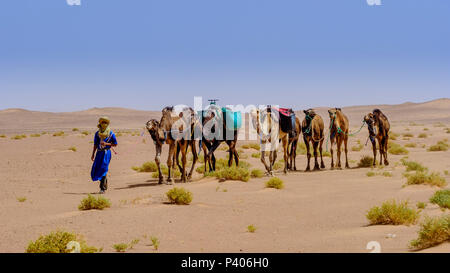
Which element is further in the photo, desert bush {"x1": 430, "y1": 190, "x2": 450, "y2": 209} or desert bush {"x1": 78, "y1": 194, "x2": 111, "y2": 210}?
desert bush {"x1": 78, "y1": 194, "x2": 111, "y2": 210}

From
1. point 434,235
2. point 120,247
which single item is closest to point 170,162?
point 120,247

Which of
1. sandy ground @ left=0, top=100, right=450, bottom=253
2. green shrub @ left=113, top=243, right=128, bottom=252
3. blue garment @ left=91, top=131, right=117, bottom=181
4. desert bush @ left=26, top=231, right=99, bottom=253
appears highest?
blue garment @ left=91, top=131, right=117, bottom=181

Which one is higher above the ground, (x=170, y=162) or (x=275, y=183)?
(x=170, y=162)

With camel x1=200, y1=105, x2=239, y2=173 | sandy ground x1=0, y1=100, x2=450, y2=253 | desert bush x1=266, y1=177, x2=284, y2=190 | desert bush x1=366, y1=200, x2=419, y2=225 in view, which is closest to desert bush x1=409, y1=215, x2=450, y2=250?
sandy ground x1=0, y1=100, x2=450, y2=253

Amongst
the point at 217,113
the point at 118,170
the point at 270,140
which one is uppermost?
the point at 217,113

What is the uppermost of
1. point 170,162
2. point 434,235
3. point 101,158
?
point 101,158

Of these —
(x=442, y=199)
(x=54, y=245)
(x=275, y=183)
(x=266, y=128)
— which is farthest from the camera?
(x=266, y=128)

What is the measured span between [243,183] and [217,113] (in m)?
2.84

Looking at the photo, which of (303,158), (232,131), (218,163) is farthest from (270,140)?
(303,158)

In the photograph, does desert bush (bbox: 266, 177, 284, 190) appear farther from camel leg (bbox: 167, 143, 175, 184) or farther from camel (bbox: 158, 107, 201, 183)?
camel leg (bbox: 167, 143, 175, 184)

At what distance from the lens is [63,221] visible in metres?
9.70

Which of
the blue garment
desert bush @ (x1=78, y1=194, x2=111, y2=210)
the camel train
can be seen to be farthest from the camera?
the camel train

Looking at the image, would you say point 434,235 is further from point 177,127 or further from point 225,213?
point 177,127
